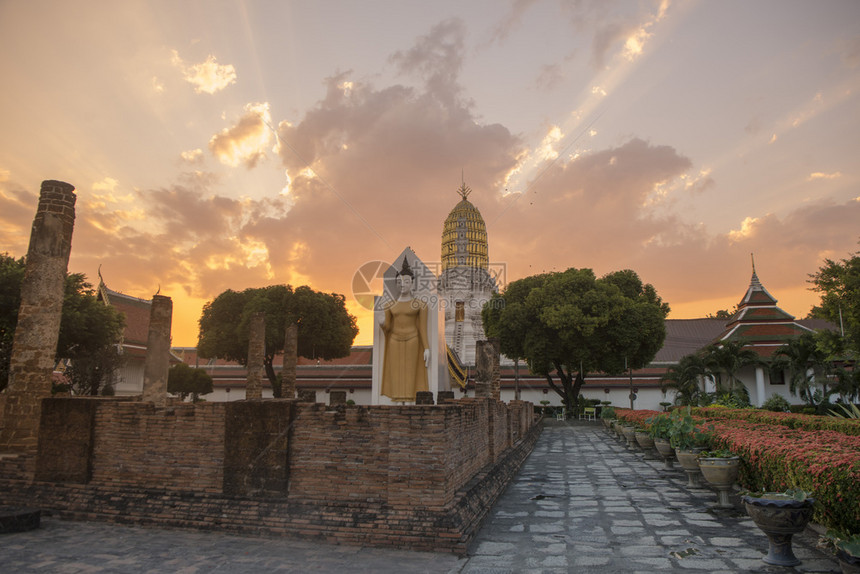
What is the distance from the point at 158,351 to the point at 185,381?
23.6m

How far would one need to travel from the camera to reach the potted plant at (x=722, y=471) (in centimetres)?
785

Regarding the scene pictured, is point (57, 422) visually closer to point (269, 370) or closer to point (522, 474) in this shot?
point (522, 474)

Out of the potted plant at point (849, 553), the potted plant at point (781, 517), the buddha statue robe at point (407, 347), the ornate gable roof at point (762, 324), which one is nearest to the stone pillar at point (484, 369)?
the buddha statue robe at point (407, 347)

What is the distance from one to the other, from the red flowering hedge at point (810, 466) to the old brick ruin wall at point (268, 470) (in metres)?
3.49

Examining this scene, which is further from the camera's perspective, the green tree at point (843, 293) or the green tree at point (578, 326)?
the green tree at point (578, 326)

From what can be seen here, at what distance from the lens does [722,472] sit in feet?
25.8

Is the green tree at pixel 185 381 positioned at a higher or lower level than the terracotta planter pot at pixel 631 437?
higher

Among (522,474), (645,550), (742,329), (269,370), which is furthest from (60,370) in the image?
(742,329)

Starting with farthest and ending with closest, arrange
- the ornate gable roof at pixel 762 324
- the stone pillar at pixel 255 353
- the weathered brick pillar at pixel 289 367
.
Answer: the ornate gable roof at pixel 762 324 → the weathered brick pillar at pixel 289 367 → the stone pillar at pixel 255 353

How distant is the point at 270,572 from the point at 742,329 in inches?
1520

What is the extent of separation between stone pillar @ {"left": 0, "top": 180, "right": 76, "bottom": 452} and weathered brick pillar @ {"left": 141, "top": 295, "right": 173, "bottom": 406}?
138 centimetres

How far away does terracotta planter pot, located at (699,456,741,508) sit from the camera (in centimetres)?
784

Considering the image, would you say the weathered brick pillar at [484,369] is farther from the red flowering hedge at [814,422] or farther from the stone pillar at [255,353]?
the red flowering hedge at [814,422]

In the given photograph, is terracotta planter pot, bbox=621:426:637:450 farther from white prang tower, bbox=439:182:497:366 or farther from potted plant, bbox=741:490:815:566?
white prang tower, bbox=439:182:497:366
